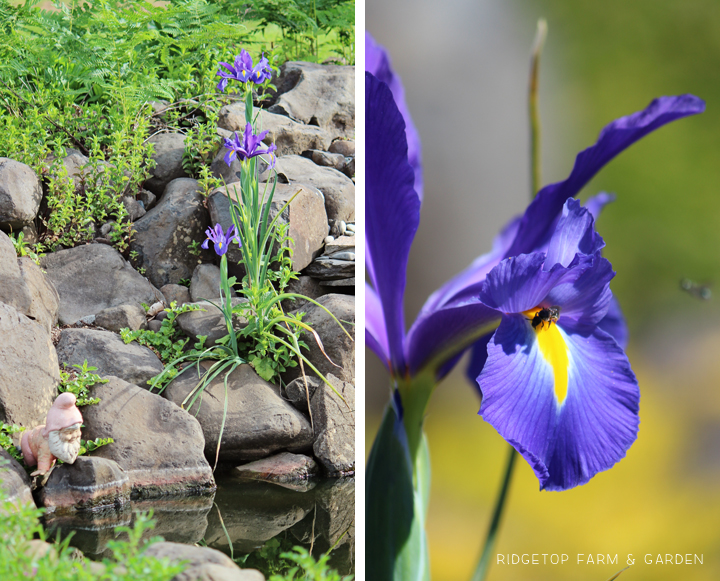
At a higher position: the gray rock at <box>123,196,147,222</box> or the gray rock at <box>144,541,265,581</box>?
the gray rock at <box>123,196,147,222</box>

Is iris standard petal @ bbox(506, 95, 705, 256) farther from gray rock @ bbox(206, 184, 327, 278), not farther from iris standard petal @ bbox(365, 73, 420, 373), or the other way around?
gray rock @ bbox(206, 184, 327, 278)

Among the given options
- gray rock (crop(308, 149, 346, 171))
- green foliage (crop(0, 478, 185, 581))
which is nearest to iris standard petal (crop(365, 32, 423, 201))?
green foliage (crop(0, 478, 185, 581))

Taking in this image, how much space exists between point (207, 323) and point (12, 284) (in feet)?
1.23

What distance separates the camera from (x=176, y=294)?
51.7 inches

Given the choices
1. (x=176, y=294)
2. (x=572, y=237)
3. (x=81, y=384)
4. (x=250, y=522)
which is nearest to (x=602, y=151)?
(x=572, y=237)

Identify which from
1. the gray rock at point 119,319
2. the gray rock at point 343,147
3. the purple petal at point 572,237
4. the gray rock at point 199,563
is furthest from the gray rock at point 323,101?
the purple petal at point 572,237

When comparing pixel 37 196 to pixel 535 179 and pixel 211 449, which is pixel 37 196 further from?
pixel 535 179

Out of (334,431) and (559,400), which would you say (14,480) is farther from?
(559,400)

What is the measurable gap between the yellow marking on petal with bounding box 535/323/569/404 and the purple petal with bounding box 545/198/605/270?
4 cm

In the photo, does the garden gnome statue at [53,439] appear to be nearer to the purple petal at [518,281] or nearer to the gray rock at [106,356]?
the gray rock at [106,356]

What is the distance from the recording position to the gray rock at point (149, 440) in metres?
1.02

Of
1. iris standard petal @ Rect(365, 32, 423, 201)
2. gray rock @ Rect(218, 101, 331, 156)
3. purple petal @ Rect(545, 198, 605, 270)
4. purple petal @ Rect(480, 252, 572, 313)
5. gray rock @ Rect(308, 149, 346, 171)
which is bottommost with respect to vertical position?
gray rock @ Rect(308, 149, 346, 171)

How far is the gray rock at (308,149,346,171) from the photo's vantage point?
1.50m

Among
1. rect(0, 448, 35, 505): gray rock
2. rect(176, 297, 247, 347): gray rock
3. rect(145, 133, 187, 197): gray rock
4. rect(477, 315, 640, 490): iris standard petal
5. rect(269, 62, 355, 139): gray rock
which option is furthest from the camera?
rect(269, 62, 355, 139): gray rock
